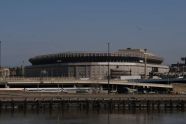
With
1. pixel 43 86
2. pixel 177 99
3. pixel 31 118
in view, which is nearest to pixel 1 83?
pixel 43 86

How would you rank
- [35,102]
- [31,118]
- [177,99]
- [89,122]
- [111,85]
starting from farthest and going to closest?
1. [111,85]
2. [177,99]
3. [35,102]
4. [31,118]
5. [89,122]

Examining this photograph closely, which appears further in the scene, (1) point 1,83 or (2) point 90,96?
(1) point 1,83

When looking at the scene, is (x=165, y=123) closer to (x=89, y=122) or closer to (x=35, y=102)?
(x=89, y=122)

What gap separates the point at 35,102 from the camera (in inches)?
4139

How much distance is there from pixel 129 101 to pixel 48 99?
54.2ft

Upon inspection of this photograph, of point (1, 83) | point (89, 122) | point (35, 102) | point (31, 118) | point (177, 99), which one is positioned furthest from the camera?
point (1, 83)

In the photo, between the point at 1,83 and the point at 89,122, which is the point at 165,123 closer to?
the point at 89,122

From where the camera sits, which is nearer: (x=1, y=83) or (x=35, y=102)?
(x=35, y=102)

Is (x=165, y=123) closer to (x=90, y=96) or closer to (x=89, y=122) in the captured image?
(x=89, y=122)

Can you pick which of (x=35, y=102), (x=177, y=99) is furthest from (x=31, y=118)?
(x=177, y=99)

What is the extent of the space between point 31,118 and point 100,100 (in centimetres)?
2658

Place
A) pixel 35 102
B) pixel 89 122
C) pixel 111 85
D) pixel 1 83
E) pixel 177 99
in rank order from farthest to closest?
pixel 111 85 < pixel 1 83 < pixel 177 99 < pixel 35 102 < pixel 89 122

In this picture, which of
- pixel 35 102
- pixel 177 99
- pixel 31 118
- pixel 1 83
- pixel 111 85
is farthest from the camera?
pixel 111 85

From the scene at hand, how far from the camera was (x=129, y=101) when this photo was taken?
357 ft
